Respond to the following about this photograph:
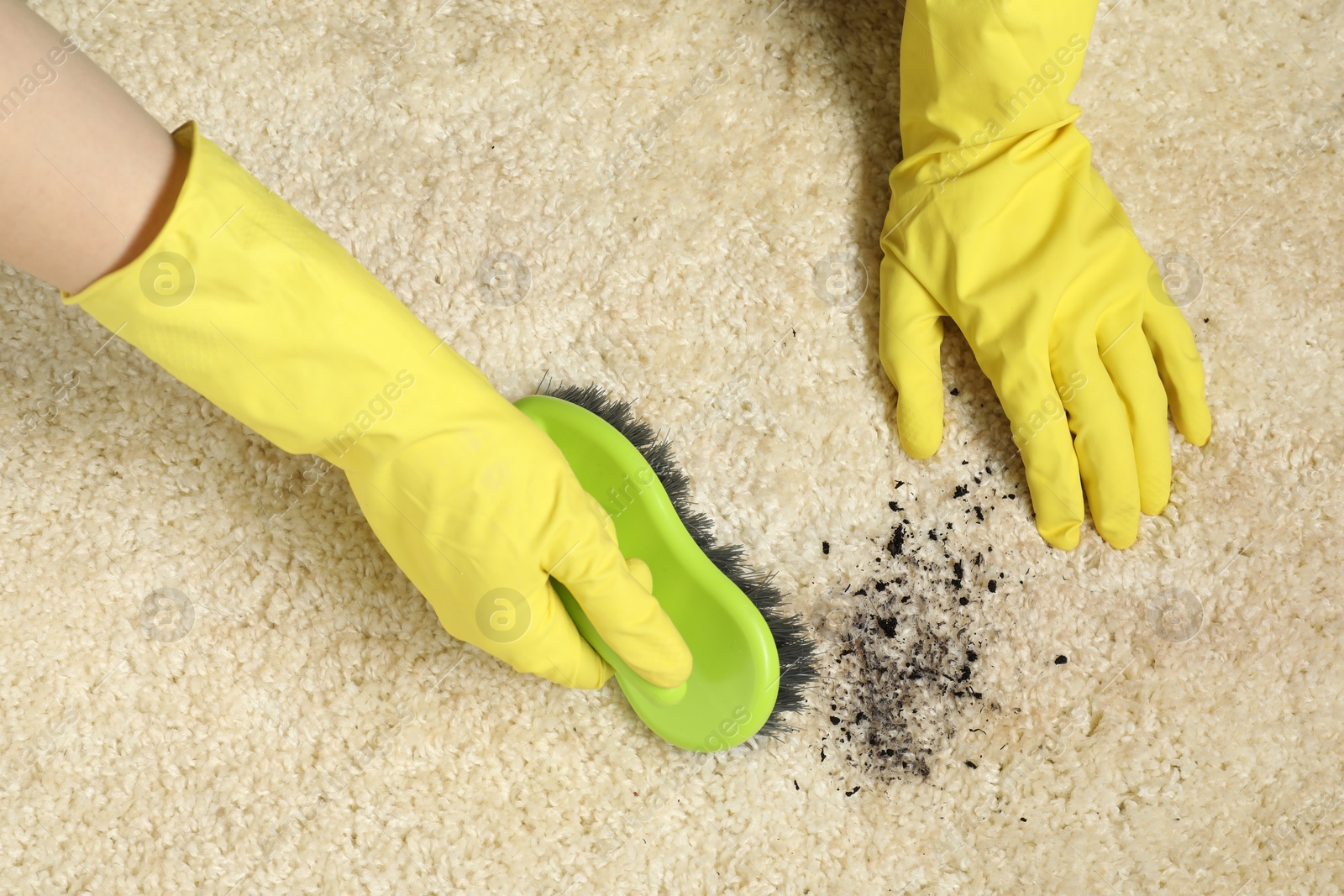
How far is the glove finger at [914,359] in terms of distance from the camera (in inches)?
35.6

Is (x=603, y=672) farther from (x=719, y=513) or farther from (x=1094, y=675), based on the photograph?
(x=1094, y=675)

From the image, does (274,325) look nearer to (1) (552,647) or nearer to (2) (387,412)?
(2) (387,412)

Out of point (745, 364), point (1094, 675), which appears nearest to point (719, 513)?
point (745, 364)

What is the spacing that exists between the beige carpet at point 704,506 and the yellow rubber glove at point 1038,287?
5 cm

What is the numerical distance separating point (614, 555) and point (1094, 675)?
0.50 m

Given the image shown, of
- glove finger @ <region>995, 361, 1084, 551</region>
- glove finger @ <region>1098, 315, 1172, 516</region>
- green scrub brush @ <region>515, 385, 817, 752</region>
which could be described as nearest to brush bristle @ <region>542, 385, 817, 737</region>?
green scrub brush @ <region>515, 385, 817, 752</region>

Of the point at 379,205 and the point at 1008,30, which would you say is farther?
the point at 379,205

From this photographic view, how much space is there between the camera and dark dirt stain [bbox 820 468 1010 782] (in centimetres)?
89

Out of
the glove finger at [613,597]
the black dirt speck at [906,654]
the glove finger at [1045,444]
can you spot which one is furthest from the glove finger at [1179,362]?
the glove finger at [613,597]

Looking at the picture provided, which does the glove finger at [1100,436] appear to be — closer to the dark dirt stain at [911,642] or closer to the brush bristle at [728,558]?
the dark dirt stain at [911,642]

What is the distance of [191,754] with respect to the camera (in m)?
0.86

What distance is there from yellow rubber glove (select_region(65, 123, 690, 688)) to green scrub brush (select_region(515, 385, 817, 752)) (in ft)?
0.13

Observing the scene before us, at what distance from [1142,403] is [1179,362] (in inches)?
2.4

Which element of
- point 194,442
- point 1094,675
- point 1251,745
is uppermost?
point 194,442
